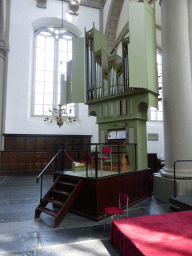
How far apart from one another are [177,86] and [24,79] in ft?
28.4

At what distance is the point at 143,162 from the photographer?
630 centimetres

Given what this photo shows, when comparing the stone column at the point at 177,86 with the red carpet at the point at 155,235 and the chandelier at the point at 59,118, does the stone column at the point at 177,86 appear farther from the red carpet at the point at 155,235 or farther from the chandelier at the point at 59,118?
the chandelier at the point at 59,118

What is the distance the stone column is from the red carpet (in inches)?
77.6

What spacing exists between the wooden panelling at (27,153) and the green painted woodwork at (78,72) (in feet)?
12.3

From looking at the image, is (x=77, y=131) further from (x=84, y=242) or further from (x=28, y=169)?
(x=84, y=242)

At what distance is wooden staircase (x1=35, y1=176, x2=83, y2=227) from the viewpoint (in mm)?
4152

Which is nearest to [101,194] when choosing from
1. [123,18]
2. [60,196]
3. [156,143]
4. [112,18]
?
[60,196]

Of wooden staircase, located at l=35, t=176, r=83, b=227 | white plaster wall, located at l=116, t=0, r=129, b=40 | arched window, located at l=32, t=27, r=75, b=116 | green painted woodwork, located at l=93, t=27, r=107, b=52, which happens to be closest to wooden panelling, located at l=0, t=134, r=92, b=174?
arched window, located at l=32, t=27, r=75, b=116

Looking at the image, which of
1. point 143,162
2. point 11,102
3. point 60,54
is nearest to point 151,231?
point 143,162

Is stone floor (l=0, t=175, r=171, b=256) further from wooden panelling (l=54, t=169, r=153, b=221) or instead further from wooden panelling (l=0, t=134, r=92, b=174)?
wooden panelling (l=0, t=134, r=92, b=174)

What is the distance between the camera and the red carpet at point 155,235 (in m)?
2.49

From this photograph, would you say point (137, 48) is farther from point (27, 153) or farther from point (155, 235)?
point (27, 153)

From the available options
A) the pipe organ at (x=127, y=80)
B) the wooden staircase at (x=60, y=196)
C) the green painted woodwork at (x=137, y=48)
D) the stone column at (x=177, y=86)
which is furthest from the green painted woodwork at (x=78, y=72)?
the wooden staircase at (x=60, y=196)

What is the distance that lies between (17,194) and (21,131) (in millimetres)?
5267
